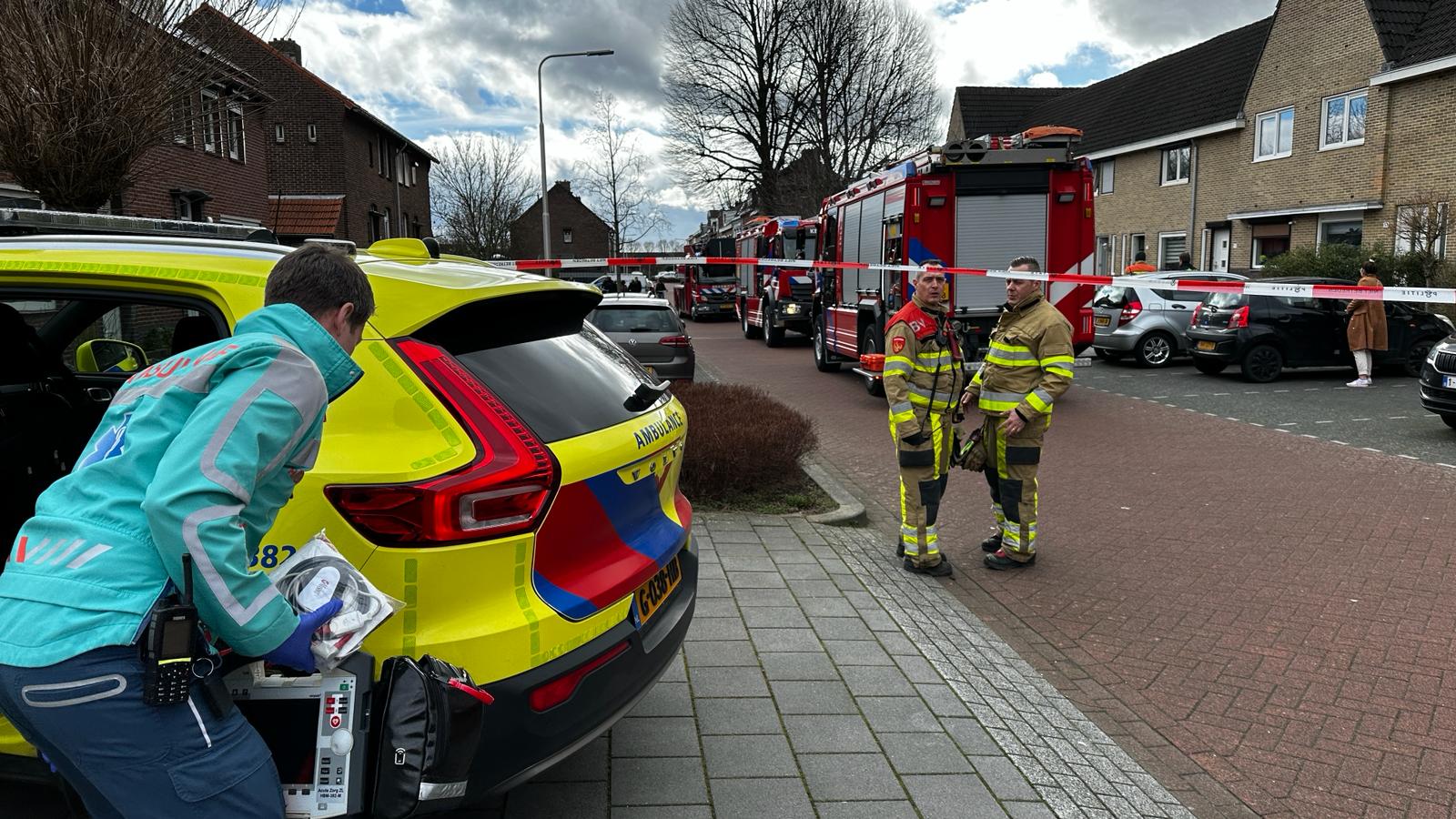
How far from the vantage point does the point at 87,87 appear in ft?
28.0

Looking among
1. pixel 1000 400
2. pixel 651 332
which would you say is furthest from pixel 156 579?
pixel 651 332

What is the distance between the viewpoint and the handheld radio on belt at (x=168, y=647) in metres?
1.69

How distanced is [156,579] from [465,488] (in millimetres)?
Result: 739

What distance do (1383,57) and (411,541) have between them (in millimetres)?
28820

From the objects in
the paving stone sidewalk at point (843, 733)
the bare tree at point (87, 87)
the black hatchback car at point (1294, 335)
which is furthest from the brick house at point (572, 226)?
the paving stone sidewalk at point (843, 733)

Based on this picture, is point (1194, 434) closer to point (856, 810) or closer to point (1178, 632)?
point (1178, 632)

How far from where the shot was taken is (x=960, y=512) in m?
7.41

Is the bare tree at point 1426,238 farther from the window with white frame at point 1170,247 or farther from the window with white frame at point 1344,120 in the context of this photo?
the window with white frame at point 1170,247

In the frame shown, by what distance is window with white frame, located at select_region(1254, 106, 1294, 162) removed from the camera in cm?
2764

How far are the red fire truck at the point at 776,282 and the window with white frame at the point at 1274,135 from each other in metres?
13.5

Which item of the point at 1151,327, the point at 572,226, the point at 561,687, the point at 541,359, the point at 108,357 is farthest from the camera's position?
the point at 572,226

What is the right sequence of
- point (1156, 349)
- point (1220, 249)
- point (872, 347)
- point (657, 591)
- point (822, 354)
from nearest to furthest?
point (657, 591)
point (872, 347)
point (1156, 349)
point (822, 354)
point (1220, 249)

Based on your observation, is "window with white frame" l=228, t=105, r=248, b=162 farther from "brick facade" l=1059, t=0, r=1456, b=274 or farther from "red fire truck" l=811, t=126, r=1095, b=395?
"brick facade" l=1059, t=0, r=1456, b=274

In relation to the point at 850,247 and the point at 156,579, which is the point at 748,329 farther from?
the point at 156,579
